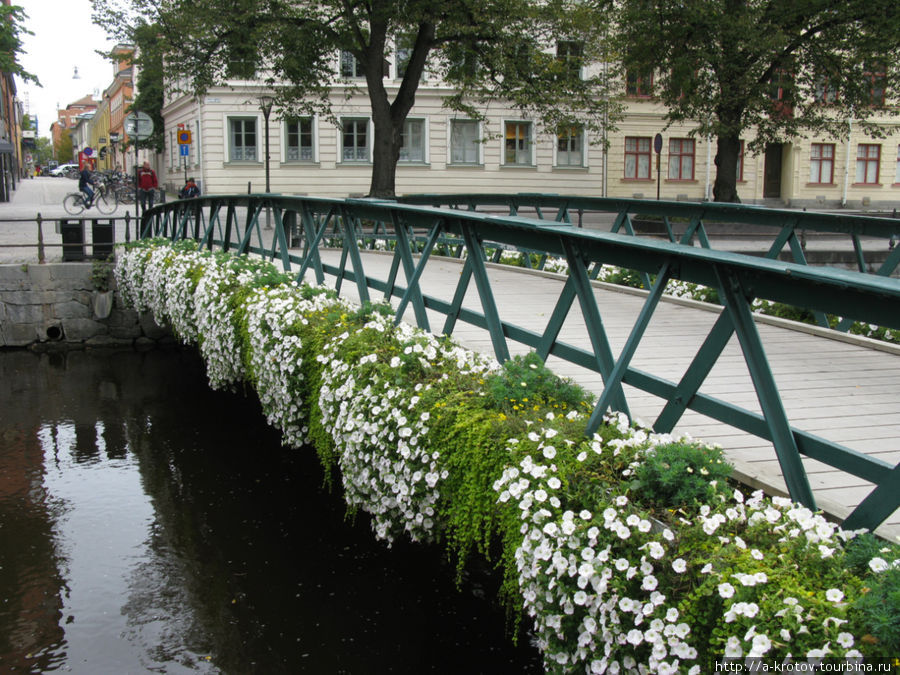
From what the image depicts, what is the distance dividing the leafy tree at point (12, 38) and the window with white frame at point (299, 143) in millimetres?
9514

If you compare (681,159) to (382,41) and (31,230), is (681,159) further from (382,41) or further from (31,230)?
(31,230)

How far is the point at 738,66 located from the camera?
23531 mm

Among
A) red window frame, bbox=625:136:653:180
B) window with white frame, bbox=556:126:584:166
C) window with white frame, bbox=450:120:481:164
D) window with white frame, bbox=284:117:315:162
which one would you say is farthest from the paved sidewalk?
red window frame, bbox=625:136:653:180

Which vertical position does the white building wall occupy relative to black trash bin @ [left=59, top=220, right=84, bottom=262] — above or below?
above

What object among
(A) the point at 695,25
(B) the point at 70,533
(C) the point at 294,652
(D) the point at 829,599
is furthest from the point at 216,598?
(A) the point at 695,25

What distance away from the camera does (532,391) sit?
4.15 metres

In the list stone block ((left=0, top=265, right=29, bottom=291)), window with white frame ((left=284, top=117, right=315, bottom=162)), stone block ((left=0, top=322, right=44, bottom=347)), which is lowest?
stone block ((left=0, top=322, right=44, bottom=347))

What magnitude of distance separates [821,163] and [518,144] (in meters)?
13.4

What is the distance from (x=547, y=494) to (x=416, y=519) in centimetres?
134

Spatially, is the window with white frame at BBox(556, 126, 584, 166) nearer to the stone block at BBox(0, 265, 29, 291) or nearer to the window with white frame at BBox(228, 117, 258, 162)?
the window with white frame at BBox(228, 117, 258, 162)

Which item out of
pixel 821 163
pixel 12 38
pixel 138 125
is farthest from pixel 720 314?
pixel 821 163

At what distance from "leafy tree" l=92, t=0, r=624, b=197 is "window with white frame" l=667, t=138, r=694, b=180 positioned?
14880 mm

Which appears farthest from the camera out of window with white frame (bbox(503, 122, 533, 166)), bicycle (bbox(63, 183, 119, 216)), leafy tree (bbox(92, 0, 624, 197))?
window with white frame (bbox(503, 122, 533, 166))

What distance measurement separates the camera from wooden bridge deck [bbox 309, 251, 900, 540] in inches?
150
